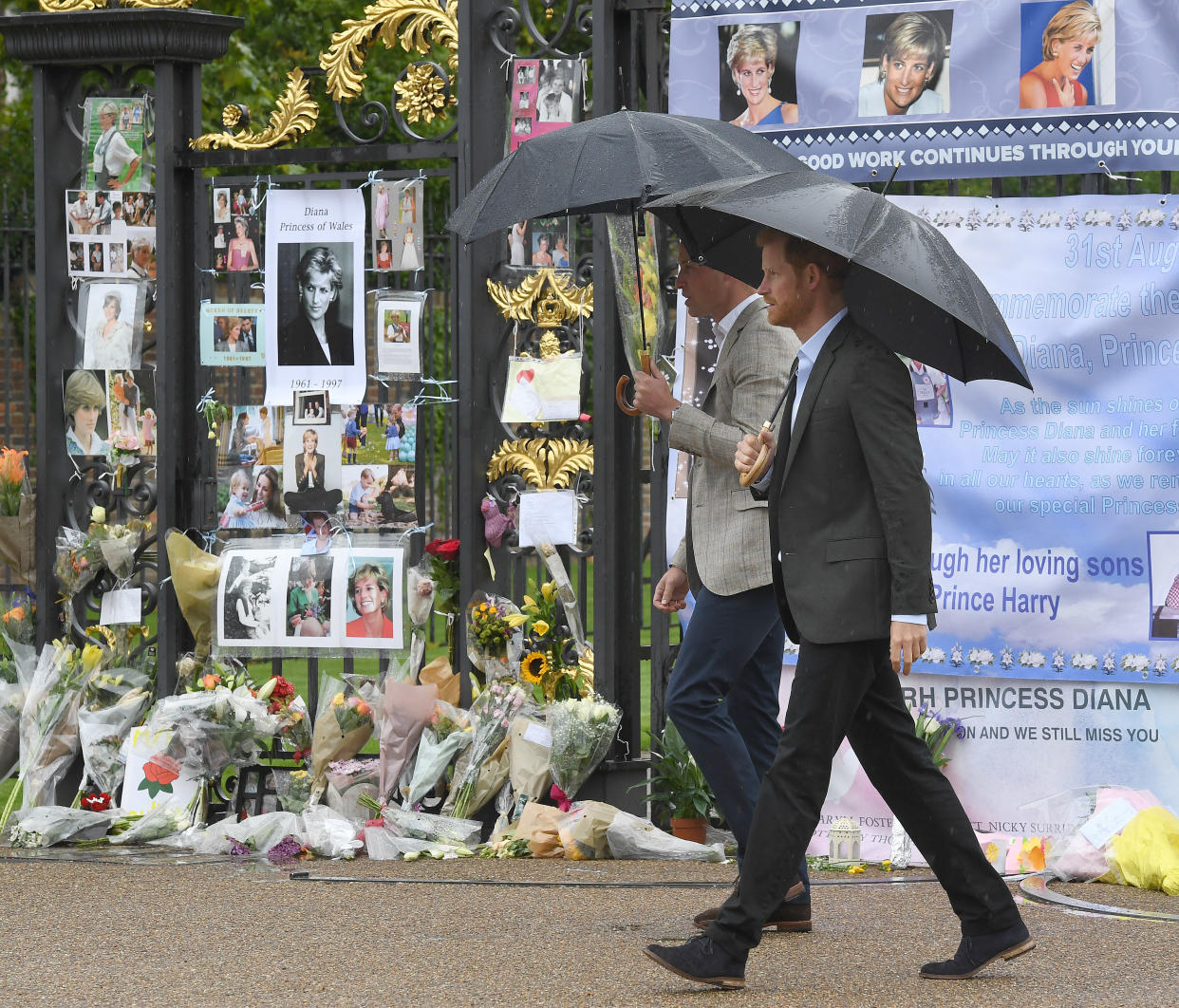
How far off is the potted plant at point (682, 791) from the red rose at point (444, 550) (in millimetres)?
1055

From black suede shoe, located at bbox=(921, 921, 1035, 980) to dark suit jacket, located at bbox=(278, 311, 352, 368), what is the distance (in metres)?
3.56

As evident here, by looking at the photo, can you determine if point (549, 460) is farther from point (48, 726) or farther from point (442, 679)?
point (48, 726)

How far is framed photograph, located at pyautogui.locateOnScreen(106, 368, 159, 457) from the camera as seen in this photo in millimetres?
7258

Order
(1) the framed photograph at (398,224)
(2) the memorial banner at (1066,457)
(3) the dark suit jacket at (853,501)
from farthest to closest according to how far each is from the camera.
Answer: (1) the framed photograph at (398,224), (2) the memorial banner at (1066,457), (3) the dark suit jacket at (853,501)

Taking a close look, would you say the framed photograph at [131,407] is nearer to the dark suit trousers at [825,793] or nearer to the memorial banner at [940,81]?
the memorial banner at [940,81]

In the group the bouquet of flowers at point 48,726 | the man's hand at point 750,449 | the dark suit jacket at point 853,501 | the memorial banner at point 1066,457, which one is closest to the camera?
the dark suit jacket at point 853,501

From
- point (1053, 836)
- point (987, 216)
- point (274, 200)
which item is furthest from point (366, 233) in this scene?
point (1053, 836)

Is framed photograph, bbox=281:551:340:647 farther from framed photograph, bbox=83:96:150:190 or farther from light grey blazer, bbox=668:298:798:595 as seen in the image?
light grey blazer, bbox=668:298:798:595

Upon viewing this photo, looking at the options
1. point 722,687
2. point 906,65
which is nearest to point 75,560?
point 722,687

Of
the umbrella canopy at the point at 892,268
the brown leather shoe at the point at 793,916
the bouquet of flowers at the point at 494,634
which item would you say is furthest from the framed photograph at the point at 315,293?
the brown leather shoe at the point at 793,916

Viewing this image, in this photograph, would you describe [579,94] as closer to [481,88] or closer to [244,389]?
[481,88]

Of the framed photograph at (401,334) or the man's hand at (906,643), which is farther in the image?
the framed photograph at (401,334)

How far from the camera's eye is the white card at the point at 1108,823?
5715 millimetres

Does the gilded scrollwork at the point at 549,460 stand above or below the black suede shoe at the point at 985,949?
above
